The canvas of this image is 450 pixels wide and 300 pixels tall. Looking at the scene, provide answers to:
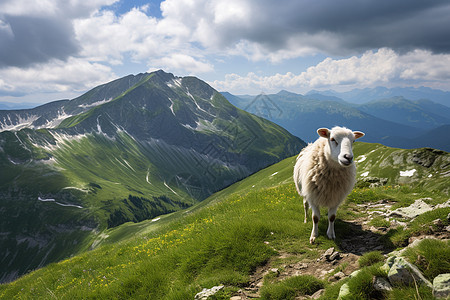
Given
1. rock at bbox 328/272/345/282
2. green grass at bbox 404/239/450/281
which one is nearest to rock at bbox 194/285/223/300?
rock at bbox 328/272/345/282

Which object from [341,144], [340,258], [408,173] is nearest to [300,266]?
[340,258]

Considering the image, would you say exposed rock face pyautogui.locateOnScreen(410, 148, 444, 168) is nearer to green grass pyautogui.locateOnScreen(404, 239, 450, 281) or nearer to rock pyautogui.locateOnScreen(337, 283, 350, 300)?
green grass pyautogui.locateOnScreen(404, 239, 450, 281)

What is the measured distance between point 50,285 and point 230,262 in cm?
1115

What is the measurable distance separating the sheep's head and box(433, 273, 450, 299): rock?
14.1 feet

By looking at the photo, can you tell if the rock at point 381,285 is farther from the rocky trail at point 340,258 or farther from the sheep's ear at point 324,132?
the sheep's ear at point 324,132

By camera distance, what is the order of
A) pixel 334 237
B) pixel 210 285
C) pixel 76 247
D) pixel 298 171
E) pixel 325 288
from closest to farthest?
1. pixel 325 288
2. pixel 210 285
3. pixel 334 237
4. pixel 298 171
5. pixel 76 247

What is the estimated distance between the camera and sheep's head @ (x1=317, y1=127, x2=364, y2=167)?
873cm

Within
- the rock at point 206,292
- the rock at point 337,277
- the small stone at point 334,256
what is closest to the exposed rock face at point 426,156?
the small stone at point 334,256

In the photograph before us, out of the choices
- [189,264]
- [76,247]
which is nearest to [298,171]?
[189,264]

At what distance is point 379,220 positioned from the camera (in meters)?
10.7

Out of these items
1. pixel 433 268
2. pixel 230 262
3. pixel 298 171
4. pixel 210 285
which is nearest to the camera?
pixel 433 268

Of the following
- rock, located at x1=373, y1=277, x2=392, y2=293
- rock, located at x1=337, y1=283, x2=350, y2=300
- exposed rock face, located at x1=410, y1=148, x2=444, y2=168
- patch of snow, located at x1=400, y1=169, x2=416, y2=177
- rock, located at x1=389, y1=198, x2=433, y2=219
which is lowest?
patch of snow, located at x1=400, y1=169, x2=416, y2=177

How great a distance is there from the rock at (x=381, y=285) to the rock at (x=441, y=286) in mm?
741

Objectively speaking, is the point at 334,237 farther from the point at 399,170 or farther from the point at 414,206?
the point at 399,170
